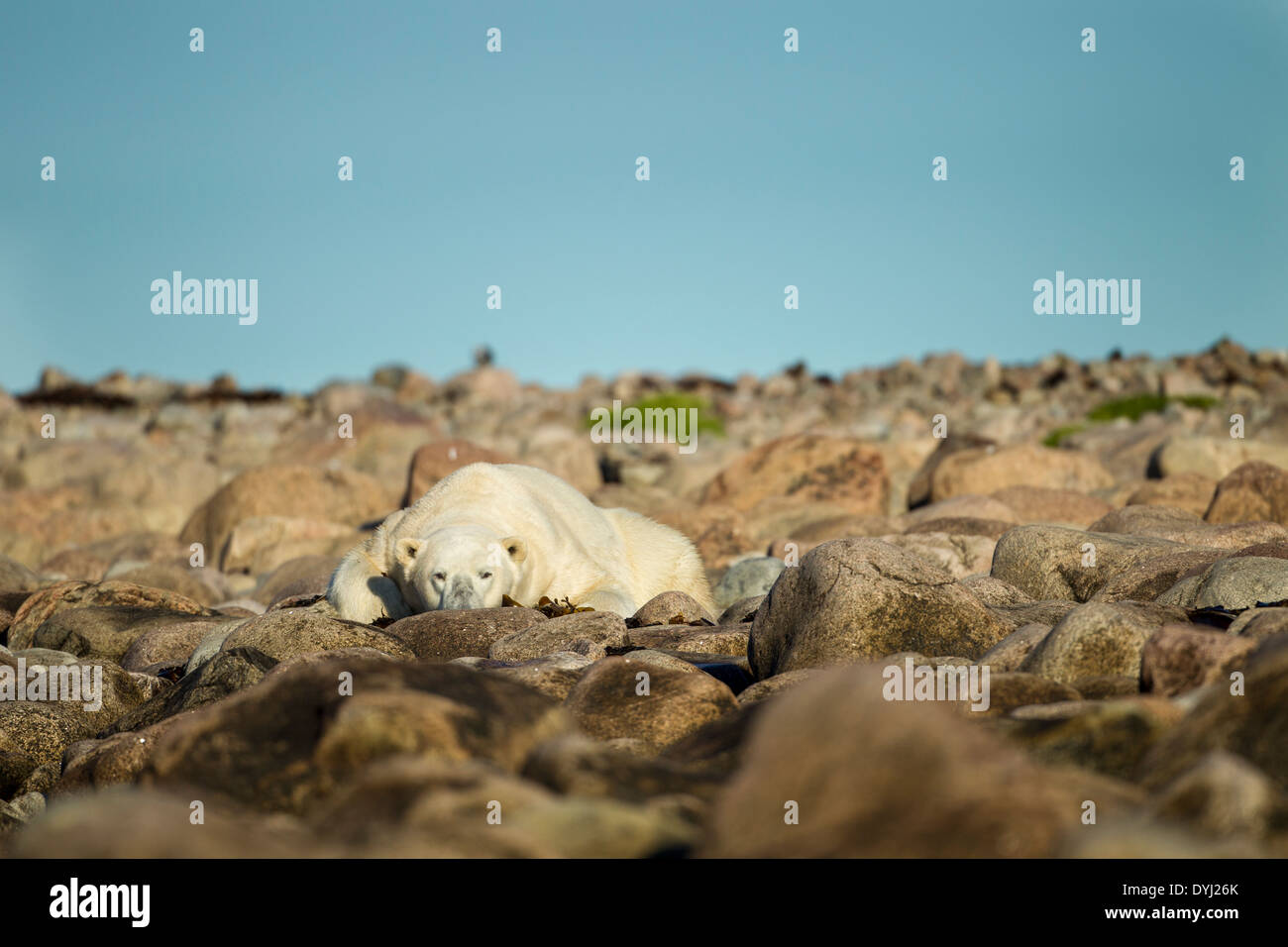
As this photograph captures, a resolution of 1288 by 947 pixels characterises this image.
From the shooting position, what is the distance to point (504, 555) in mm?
9586

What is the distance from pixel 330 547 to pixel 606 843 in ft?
47.2

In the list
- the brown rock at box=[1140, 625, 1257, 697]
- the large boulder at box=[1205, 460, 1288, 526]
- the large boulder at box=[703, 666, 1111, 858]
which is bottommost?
the large boulder at box=[703, 666, 1111, 858]

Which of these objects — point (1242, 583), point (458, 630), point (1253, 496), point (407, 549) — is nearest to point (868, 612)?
point (1242, 583)

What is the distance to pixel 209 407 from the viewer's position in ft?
160

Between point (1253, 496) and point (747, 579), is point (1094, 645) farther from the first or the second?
point (1253, 496)

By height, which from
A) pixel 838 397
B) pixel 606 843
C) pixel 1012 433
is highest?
pixel 838 397

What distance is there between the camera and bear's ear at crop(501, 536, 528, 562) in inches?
A: 378

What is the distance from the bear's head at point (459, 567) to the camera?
29.8ft

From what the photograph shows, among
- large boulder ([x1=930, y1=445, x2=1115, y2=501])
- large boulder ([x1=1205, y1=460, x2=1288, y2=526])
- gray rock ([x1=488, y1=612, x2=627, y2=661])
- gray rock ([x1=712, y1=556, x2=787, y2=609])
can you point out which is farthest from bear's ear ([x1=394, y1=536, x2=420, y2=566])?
large boulder ([x1=930, y1=445, x2=1115, y2=501])

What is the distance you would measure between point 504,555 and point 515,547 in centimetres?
11

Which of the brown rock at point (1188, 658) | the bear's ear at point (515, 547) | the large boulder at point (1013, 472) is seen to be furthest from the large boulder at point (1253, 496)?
the brown rock at point (1188, 658)

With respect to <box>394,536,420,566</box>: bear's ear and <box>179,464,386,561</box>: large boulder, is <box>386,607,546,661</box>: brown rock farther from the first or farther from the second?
<box>179,464,386,561</box>: large boulder

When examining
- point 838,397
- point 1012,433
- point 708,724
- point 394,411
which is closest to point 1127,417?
point 1012,433

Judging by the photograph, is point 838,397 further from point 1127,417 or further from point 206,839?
point 206,839
